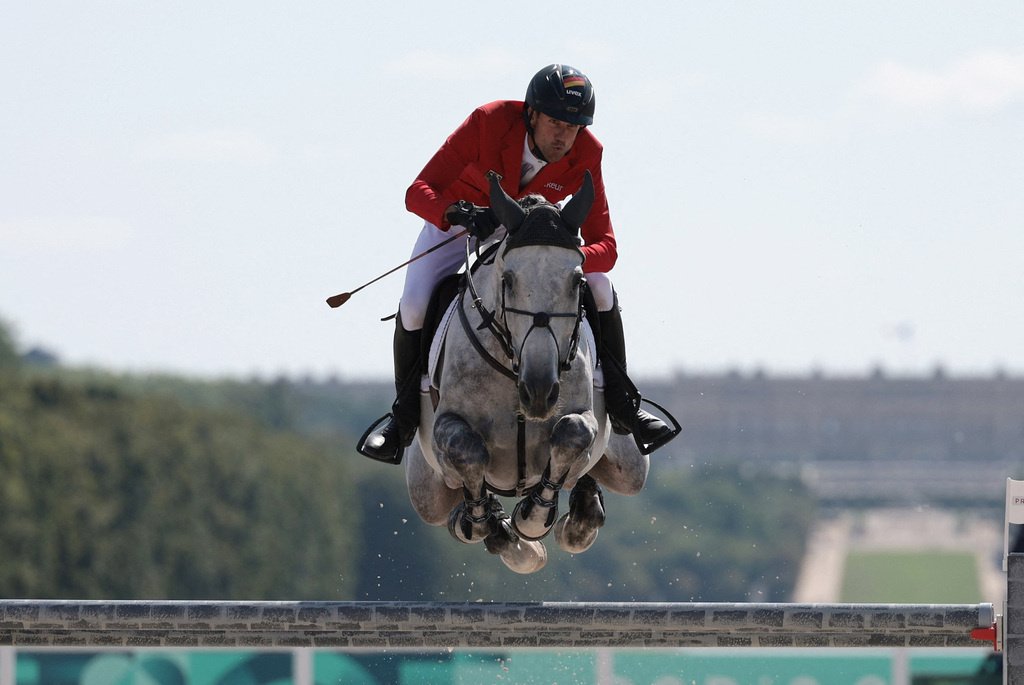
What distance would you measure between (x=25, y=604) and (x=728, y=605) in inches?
149

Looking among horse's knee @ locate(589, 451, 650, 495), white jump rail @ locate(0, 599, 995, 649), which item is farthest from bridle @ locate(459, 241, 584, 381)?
horse's knee @ locate(589, 451, 650, 495)

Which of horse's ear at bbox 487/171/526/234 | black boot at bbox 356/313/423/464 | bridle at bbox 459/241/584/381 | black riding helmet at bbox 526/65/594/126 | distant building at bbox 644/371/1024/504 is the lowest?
distant building at bbox 644/371/1024/504

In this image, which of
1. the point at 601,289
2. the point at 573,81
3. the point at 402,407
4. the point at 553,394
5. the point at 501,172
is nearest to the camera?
the point at 553,394

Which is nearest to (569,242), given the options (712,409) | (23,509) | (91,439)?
(23,509)

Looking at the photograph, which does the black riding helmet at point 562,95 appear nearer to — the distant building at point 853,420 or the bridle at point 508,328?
the bridle at point 508,328

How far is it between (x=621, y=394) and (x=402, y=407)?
51.4 inches

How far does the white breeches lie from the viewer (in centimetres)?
1231

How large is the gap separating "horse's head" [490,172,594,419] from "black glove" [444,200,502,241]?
12.3 inches

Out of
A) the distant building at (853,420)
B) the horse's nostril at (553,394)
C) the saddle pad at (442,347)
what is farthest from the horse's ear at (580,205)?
the distant building at (853,420)

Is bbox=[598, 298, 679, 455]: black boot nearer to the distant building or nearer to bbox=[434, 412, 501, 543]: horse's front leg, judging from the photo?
bbox=[434, 412, 501, 543]: horse's front leg

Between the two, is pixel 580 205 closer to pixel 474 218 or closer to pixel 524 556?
pixel 474 218

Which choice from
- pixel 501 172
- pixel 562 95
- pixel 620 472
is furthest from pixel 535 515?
pixel 562 95

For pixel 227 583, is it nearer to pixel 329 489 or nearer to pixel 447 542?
pixel 447 542

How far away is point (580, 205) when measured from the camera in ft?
36.4
